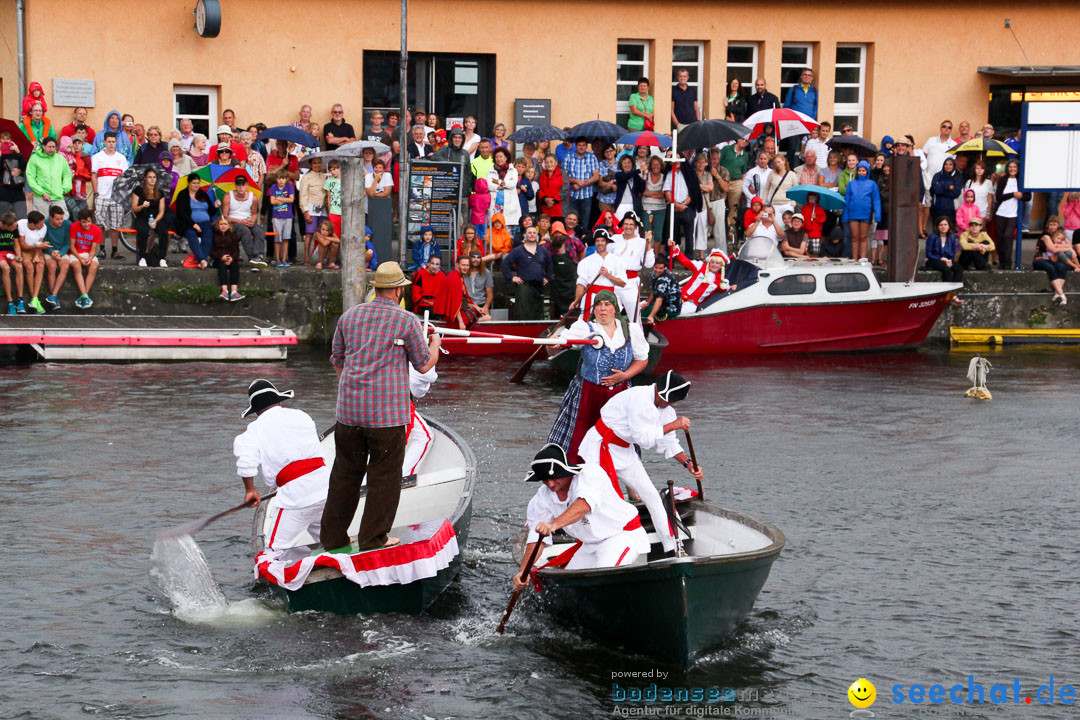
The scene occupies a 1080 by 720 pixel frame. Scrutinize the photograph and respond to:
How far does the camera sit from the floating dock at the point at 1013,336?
81.6ft

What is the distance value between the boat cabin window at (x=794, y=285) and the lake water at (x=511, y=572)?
4016 mm

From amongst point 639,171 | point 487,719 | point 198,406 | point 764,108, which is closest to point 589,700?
point 487,719

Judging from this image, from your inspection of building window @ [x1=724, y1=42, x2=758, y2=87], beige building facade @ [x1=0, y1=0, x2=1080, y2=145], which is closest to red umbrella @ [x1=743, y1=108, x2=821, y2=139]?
beige building facade @ [x1=0, y1=0, x2=1080, y2=145]

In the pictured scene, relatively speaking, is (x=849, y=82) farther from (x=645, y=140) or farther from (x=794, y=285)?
(x=794, y=285)

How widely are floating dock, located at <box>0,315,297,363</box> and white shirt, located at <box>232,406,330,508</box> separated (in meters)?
11.5

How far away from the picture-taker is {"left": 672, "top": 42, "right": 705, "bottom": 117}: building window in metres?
29.1

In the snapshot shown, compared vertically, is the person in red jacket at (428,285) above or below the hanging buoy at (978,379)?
above

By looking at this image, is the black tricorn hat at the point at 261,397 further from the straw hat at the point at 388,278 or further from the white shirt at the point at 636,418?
the white shirt at the point at 636,418

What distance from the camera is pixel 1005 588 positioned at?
1089 cm

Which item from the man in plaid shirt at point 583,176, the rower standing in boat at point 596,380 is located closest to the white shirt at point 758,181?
the man in plaid shirt at point 583,176

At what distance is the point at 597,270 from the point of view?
2052cm

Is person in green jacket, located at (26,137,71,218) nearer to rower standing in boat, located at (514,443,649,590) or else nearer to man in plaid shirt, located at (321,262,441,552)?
man in plaid shirt, located at (321,262,441,552)

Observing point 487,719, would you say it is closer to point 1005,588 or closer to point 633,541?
point 633,541

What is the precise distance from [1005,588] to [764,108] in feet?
56.4
